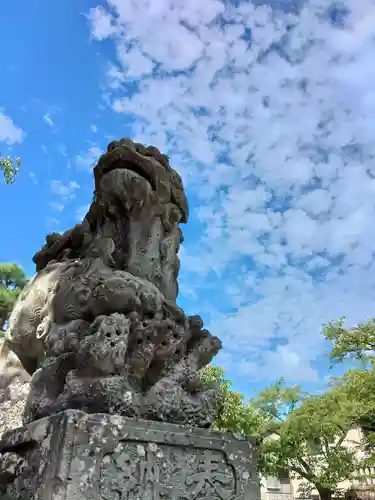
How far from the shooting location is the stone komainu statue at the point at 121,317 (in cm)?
249

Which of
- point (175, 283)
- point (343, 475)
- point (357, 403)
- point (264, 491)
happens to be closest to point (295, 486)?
point (264, 491)

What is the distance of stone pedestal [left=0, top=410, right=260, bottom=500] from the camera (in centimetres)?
207

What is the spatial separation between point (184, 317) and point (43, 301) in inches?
41.9

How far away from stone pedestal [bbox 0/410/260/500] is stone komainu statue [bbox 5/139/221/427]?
181 mm

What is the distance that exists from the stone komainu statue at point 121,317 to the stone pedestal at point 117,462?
181 mm

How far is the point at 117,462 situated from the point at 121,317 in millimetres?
753

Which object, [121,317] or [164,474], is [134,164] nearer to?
[121,317]

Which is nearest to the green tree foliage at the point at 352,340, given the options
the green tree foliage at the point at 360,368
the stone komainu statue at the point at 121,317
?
the green tree foliage at the point at 360,368

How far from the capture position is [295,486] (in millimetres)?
24391

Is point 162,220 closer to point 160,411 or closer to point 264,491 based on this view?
point 160,411

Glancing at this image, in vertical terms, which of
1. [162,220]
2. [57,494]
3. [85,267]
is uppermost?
[162,220]

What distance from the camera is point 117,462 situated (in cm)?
218

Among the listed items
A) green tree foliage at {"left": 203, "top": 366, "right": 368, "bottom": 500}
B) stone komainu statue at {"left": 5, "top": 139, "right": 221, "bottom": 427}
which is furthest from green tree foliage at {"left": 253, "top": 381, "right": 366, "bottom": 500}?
stone komainu statue at {"left": 5, "top": 139, "right": 221, "bottom": 427}

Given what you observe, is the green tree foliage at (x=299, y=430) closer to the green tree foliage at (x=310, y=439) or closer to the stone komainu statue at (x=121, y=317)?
the green tree foliage at (x=310, y=439)
